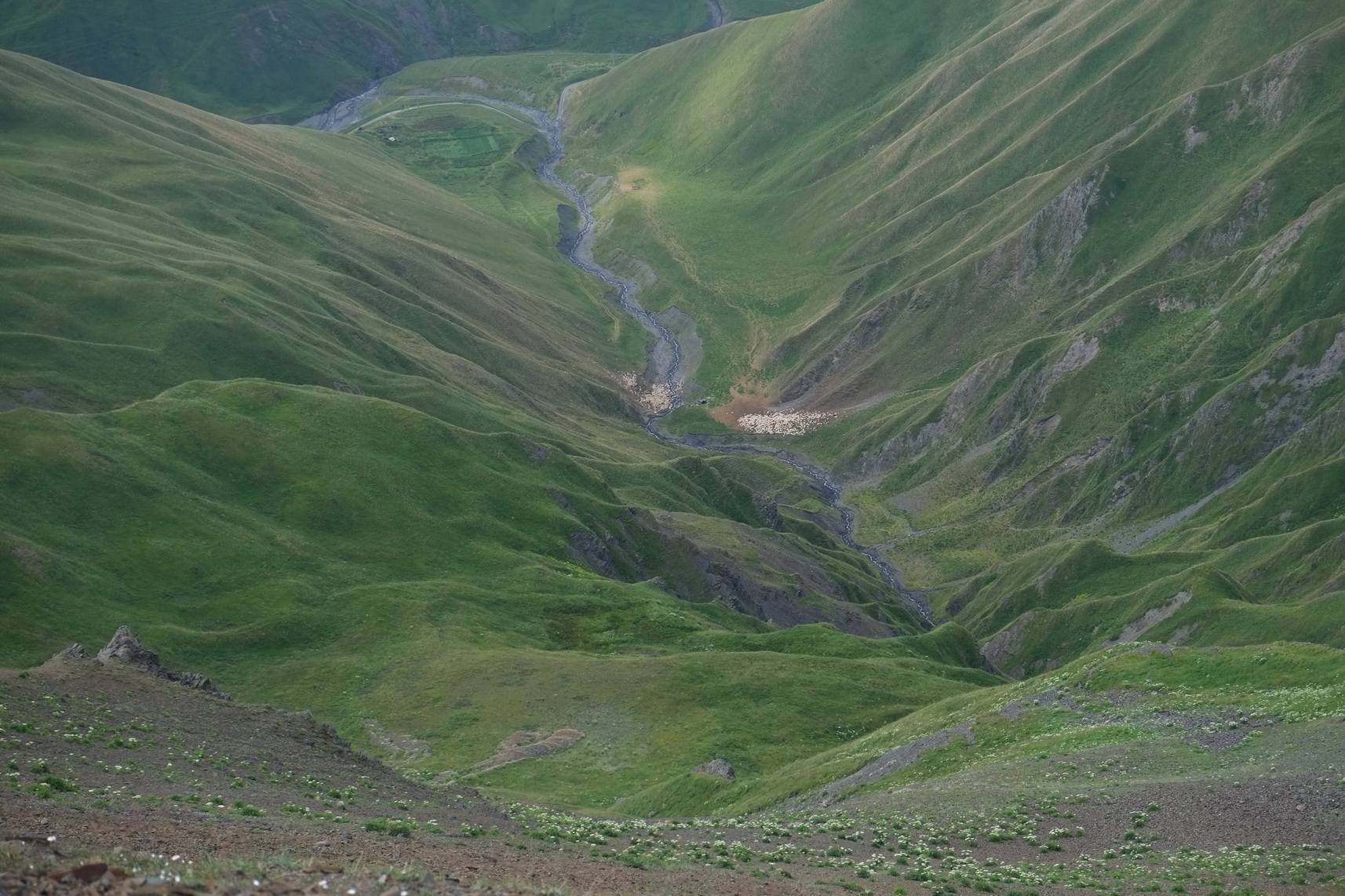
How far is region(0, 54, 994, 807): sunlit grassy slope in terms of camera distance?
3095 inches

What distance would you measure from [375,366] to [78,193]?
2388 inches

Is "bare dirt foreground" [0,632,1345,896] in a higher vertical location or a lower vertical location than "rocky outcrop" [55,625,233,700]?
lower

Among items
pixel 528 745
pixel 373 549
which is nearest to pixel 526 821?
pixel 528 745

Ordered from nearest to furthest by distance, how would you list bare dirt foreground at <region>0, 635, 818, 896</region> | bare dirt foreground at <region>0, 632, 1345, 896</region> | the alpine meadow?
bare dirt foreground at <region>0, 635, 818, 896</region> → bare dirt foreground at <region>0, 632, 1345, 896</region> → the alpine meadow

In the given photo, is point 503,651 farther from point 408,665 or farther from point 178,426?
point 178,426

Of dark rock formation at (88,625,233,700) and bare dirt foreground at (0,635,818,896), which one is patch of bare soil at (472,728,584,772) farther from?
dark rock formation at (88,625,233,700)

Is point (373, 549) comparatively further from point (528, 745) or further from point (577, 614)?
point (528, 745)

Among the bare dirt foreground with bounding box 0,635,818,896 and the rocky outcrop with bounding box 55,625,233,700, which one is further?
the rocky outcrop with bounding box 55,625,233,700

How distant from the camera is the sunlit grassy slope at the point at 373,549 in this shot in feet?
258

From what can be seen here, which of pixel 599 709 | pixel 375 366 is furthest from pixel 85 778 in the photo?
pixel 375 366

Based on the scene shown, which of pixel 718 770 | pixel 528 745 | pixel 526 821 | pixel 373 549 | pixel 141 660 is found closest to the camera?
pixel 526 821

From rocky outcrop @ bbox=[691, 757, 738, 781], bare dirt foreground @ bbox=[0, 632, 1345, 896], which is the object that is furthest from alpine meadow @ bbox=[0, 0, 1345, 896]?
rocky outcrop @ bbox=[691, 757, 738, 781]

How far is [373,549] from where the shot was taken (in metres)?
100

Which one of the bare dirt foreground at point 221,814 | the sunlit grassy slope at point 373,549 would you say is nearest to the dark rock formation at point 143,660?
the bare dirt foreground at point 221,814
